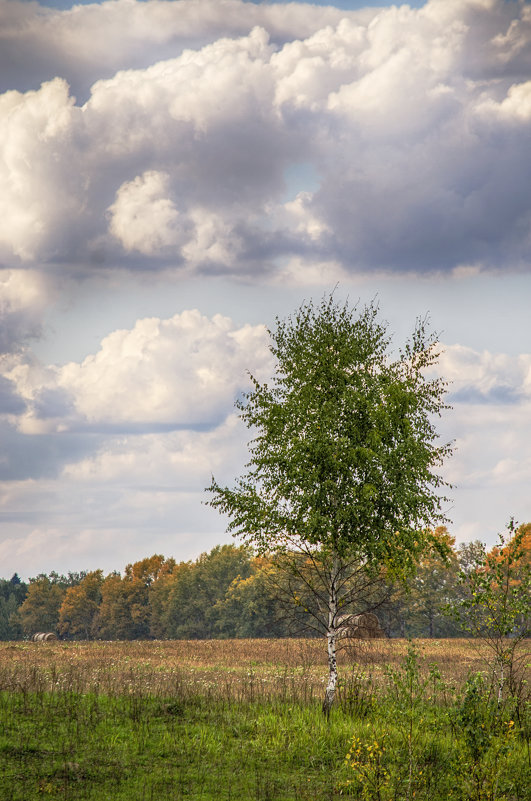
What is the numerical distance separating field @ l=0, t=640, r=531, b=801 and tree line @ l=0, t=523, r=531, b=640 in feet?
170

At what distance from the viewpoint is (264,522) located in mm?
19859

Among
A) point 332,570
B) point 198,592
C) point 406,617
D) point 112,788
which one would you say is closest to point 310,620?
point 406,617

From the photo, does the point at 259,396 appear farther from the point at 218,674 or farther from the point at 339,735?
the point at 218,674

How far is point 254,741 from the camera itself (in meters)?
16.1

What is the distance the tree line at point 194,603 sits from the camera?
85.0 metres

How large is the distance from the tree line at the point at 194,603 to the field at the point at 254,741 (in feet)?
170

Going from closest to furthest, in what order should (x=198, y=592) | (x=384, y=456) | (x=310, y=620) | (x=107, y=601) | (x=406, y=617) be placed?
(x=384, y=456) < (x=310, y=620) < (x=406, y=617) < (x=198, y=592) < (x=107, y=601)

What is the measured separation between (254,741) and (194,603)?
9332 cm

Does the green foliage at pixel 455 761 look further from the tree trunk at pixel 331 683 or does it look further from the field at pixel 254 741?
the tree trunk at pixel 331 683

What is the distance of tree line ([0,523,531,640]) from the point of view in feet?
279

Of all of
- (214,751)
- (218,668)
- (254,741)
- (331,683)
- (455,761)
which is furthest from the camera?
(218,668)

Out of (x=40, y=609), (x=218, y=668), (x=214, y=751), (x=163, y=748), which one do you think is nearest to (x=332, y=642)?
(x=214, y=751)

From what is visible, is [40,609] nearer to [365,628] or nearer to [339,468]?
[365,628]

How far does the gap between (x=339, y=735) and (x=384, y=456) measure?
23.2ft
